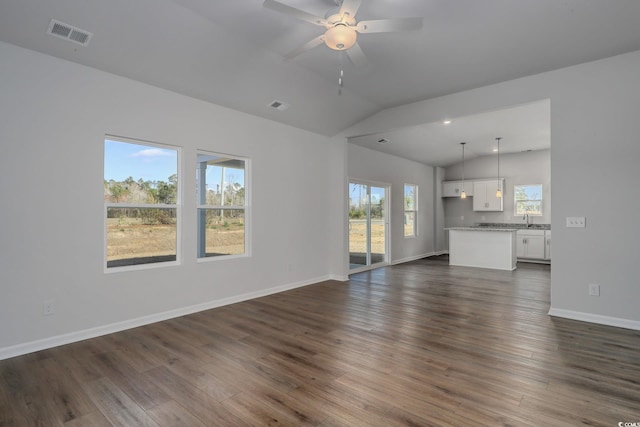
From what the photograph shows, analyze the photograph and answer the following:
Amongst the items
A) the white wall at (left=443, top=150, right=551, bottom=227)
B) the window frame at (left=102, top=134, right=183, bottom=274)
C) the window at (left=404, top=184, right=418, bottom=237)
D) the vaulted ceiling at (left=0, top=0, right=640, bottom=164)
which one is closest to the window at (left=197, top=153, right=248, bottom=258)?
the window frame at (left=102, top=134, right=183, bottom=274)

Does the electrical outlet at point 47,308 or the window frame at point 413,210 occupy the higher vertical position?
the window frame at point 413,210

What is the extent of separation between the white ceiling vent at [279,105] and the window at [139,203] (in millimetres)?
1537

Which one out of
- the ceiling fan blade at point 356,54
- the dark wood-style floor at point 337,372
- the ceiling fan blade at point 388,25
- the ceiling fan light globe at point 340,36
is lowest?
the dark wood-style floor at point 337,372

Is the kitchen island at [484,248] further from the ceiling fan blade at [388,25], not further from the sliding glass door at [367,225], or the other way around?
the ceiling fan blade at [388,25]

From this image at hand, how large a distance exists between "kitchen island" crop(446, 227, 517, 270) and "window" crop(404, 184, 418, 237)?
1.26m

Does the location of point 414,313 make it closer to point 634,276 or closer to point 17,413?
point 634,276

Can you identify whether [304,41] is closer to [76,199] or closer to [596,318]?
[76,199]

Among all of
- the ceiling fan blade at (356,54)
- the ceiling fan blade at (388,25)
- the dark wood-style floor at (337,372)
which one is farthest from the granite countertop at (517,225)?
the ceiling fan blade at (388,25)

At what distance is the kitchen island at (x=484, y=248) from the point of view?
755 centimetres

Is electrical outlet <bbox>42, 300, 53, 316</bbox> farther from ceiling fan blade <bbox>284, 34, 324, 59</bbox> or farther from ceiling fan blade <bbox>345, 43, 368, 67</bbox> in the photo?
ceiling fan blade <bbox>345, 43, 368, 67</bbox>

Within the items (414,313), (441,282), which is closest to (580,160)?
(414,313)

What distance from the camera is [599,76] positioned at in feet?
12.5

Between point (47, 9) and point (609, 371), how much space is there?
5452 millimetres

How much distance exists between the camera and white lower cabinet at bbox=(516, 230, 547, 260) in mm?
8625
